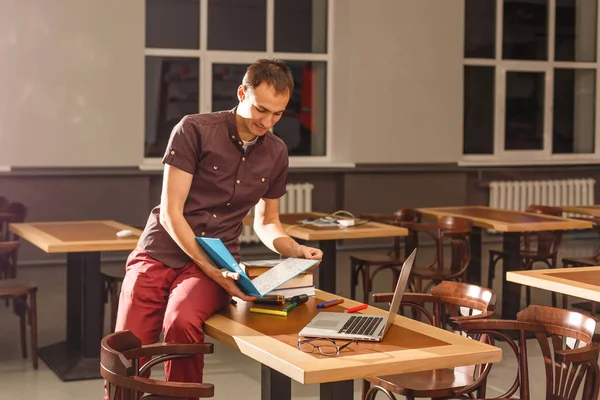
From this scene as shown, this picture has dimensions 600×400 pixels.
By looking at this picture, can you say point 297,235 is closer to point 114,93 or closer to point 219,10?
point 114,93

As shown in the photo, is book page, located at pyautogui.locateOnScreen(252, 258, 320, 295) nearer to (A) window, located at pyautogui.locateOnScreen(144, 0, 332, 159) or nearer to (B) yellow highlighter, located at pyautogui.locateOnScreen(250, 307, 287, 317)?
(B) yellow highlighter, located at pyautogui.locateOnScreen(250, 307, 287, 317)

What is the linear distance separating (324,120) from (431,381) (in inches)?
277

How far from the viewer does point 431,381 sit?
3635 millimetres

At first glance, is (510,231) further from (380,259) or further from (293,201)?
(293,201)

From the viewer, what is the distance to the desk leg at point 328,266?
6503mm

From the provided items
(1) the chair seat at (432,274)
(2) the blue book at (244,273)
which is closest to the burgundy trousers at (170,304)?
(2) the blue book at (244,273)

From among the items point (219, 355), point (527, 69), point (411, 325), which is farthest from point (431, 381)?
point (527, 69)

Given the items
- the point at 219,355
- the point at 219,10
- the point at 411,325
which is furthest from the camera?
the point at 219,10

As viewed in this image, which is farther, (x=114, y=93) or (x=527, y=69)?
(x=527, y=69)

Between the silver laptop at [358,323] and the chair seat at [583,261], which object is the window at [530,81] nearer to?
the chair seat at [583,261]

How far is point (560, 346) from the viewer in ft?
11.6

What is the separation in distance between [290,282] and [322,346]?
0.67 meters

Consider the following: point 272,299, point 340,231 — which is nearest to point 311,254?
point 272,299

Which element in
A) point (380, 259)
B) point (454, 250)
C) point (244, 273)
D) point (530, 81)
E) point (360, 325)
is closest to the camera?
point (360, 325)
